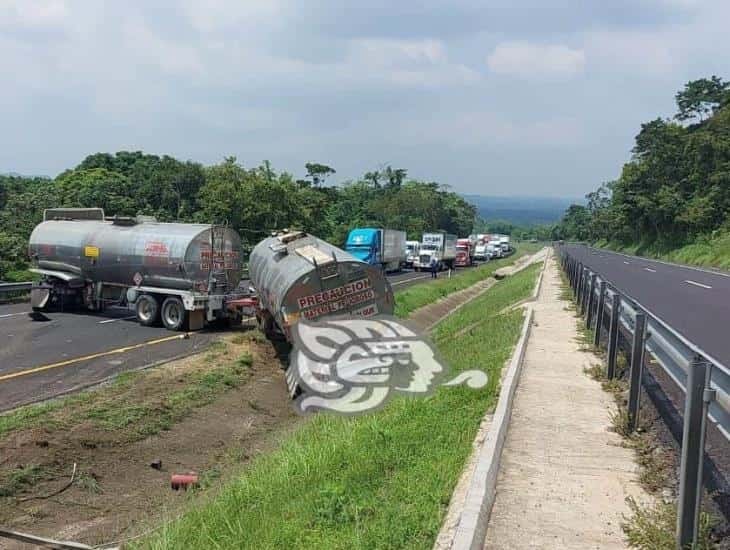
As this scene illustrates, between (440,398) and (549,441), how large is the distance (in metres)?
2.07

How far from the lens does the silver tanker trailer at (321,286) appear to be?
1371 centimetres

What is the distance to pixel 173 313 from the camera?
19.5 m

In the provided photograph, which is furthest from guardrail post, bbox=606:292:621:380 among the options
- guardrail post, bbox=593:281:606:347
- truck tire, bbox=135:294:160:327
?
truck tire, bbox=135:294:160:327

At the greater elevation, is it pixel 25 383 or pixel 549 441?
pixel 549 441

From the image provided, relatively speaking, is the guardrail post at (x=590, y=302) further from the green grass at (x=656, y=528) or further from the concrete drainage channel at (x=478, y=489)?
the green grass at (x=656, y=528)

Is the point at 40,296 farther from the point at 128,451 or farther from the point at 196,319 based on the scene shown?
the point at 128,451

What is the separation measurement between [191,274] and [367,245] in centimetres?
2456

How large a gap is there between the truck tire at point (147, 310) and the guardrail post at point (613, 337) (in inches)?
540

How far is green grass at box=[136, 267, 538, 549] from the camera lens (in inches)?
201

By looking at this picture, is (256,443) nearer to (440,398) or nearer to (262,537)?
(440,398)

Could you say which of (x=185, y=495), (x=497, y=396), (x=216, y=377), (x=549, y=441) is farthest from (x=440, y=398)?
(x=216, y=377)

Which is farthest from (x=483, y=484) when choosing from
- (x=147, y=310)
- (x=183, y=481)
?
(x=147, y=310)

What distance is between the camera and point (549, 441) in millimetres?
7145

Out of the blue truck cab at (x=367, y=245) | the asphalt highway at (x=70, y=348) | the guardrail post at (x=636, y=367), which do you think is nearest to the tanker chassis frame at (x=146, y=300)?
the asphalt highway at (x=70, y=348)
